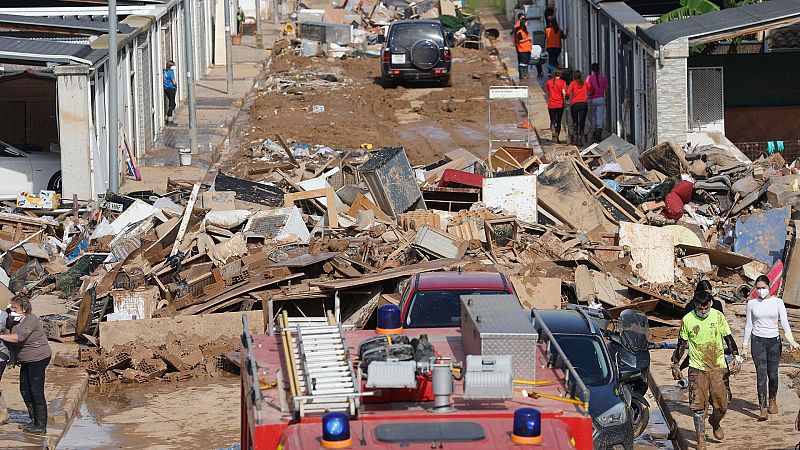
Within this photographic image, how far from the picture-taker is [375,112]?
32.9 m

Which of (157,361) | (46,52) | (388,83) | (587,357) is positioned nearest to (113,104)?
(46,52)

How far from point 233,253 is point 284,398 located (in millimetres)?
10932

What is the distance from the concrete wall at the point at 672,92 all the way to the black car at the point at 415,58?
11.1m

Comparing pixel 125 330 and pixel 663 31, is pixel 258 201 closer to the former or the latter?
pixel 125 330

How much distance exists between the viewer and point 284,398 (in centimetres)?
764

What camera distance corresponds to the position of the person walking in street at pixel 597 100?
96.1 ft

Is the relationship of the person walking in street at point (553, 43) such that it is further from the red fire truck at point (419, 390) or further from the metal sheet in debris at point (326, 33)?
the red fire truck at point (419, 390)

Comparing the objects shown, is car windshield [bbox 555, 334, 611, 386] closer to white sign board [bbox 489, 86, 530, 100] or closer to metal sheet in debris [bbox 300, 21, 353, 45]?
white sign board [bbox 489, 86, 530, 100]

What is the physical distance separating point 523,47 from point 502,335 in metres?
28.8

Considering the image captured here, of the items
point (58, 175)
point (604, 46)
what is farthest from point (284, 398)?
point (604, 46)

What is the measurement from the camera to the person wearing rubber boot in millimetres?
12477

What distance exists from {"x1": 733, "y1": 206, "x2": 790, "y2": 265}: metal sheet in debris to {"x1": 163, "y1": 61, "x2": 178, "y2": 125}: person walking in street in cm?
1691

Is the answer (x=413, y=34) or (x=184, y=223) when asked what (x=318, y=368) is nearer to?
(x=184, y=223)

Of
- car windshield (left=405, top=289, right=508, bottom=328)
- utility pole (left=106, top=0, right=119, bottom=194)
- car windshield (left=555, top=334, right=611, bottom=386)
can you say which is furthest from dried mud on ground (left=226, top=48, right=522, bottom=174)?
car windshield (left=555, top=334, right=611, bottom=386)
